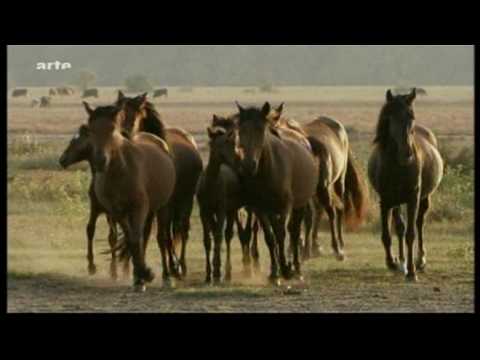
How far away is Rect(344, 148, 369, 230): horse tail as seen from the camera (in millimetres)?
16688

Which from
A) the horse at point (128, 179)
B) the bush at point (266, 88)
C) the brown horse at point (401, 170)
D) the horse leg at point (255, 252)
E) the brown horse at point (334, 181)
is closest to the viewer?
the horse at point (128, 179)

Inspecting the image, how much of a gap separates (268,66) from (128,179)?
67756mm

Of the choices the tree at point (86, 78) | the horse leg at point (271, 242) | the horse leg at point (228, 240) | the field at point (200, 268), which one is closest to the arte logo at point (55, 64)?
the field at point (200, 268)

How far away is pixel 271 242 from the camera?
1302 centimetres

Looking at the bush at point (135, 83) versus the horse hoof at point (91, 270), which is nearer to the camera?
the horse hoof at point (91, 270)

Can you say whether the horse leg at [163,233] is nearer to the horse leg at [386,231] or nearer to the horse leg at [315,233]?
the horse leg at [386,231]

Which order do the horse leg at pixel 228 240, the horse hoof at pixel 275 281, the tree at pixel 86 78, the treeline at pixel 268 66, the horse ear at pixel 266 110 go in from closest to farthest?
the horse ear at pixel 266 110, the horse hoof at pixel 275 281, the horse leg at pixel 228 240, the tree at pixel 86 78, the treeline at pixel 268 66

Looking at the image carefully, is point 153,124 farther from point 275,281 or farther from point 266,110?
point 275,281

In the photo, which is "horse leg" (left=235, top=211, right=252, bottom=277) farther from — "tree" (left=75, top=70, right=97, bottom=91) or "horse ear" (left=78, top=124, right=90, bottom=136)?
"tree" (left=75, top=70, right=97, bottom=91)

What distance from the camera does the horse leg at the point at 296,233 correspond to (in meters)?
13.7

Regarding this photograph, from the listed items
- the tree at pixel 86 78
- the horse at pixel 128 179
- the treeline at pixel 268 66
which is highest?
the treeline at pixel 268 66

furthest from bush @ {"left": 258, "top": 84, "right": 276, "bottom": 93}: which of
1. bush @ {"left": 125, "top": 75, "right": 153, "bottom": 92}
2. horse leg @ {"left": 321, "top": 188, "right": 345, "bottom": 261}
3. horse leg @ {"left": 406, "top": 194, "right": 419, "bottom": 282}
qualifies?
horse leg @ {"left": 406, "top": 194, "right": 419, "bottom": 282}

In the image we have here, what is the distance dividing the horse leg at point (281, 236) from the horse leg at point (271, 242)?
0.05m

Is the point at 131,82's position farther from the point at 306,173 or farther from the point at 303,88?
the point at 306,173
